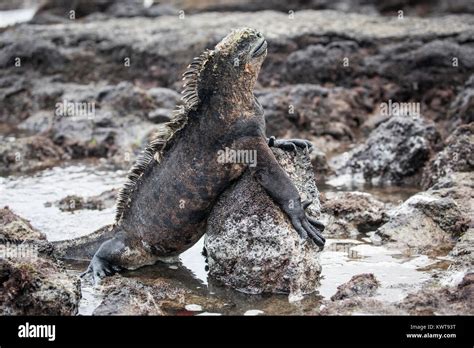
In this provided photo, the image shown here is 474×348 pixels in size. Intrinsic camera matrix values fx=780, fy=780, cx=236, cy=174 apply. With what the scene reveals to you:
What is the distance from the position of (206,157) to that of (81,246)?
1675 mm

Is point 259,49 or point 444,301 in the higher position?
point 259,49

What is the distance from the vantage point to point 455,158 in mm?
9203

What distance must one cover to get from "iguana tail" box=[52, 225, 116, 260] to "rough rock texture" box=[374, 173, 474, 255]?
2.81 m

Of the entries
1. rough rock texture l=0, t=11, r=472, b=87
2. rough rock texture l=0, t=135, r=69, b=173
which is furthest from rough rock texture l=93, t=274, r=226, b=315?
rough rock texture l=0, t=11, r=472, b=87

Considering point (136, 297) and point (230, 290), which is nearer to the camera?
point (136, 297)

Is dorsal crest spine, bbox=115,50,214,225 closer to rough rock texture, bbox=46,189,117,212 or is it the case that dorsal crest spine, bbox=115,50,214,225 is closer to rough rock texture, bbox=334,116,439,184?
rough rock texture, bbox=46,189,117,212

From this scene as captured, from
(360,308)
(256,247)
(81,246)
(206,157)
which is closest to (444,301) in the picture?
(360,308)

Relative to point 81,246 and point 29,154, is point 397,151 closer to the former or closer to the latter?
point 81,246

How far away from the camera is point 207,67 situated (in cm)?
673

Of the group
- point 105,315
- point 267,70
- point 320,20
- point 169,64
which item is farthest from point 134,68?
point 105,315

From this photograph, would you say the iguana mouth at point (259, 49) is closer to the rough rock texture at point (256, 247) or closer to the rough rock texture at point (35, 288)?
the rough rock texture at point (256, 247)

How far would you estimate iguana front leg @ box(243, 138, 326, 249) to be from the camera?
6.55 m

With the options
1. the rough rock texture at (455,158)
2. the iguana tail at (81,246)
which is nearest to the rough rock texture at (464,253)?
the rough rock texture at (455,158)

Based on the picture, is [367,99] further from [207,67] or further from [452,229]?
[207,67]
